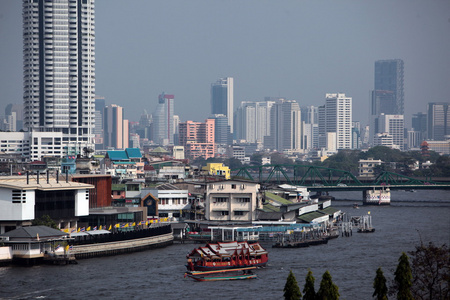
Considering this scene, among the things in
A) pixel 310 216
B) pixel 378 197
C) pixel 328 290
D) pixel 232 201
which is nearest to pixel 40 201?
pixel 232 201

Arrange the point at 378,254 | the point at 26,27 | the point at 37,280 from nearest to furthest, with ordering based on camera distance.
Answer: the point at 37,280
the point at 378,254
the point at 26,27

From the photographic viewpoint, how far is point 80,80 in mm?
165625

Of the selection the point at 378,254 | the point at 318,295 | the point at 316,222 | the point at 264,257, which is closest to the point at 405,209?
the point at 316,222

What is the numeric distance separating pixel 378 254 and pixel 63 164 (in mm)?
47512

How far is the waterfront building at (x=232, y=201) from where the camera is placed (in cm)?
7181

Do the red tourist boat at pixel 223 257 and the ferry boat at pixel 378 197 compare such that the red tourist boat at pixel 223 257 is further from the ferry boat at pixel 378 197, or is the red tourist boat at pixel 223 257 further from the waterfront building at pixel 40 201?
the ferry boat at pixel 378 197

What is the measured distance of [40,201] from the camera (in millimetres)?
60219

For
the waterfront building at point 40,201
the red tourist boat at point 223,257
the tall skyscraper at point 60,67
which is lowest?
the red tourist boat at point 223,257

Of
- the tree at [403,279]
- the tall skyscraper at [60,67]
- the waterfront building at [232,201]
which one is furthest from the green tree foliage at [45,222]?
the tall skyscraper at [60,67]

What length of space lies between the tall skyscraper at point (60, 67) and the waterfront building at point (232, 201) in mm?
94919

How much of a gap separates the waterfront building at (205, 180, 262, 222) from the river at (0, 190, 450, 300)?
18.7 ft

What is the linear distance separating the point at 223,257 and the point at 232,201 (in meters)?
20.2

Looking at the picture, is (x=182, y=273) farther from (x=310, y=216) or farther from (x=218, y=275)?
(x=310, y=216)

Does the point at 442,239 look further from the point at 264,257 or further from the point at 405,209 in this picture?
the point at 405,209
